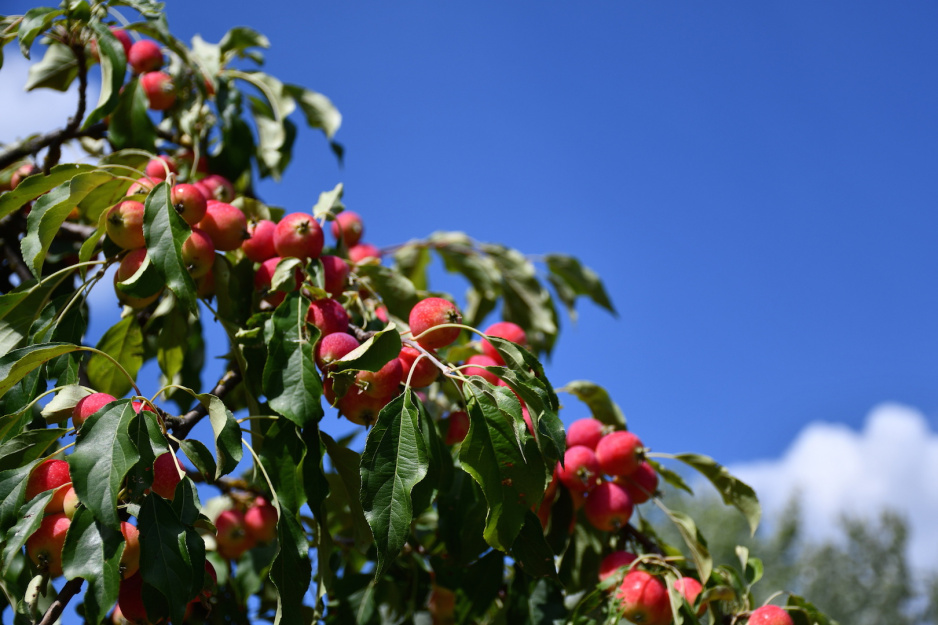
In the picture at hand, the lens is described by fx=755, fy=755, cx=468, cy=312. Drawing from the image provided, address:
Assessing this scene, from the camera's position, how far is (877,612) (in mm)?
16484

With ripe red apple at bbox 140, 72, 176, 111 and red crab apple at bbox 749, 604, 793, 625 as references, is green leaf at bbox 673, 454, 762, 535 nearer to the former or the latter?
red crab apple at bbox 749, 604, 793, 625

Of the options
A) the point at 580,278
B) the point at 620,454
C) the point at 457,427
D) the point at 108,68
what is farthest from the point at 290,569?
the point at 580,278

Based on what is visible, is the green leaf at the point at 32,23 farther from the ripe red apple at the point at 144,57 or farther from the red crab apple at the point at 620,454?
the red crab apple at the point at 620,454

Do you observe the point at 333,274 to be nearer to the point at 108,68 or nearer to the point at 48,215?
the point at 48,215

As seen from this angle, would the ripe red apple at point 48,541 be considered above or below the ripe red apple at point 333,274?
below

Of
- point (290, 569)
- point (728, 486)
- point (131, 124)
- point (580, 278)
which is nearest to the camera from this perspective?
point (290, 569)

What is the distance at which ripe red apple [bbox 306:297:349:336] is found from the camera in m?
1.49

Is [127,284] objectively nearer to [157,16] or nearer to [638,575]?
[157,16]

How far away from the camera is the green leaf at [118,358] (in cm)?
163

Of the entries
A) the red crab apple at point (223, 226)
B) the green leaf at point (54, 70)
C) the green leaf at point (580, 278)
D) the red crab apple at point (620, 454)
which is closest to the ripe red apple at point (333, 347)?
the red crab apple at point (223, 226)

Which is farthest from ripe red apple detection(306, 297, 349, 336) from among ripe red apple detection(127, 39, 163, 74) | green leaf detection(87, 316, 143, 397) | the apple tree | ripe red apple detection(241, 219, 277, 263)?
ripe red apple detection(127, 39, 163, 74)

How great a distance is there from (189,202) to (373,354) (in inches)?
23.0

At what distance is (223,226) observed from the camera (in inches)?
62.6

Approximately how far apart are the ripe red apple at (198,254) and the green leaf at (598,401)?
896 millimetres
